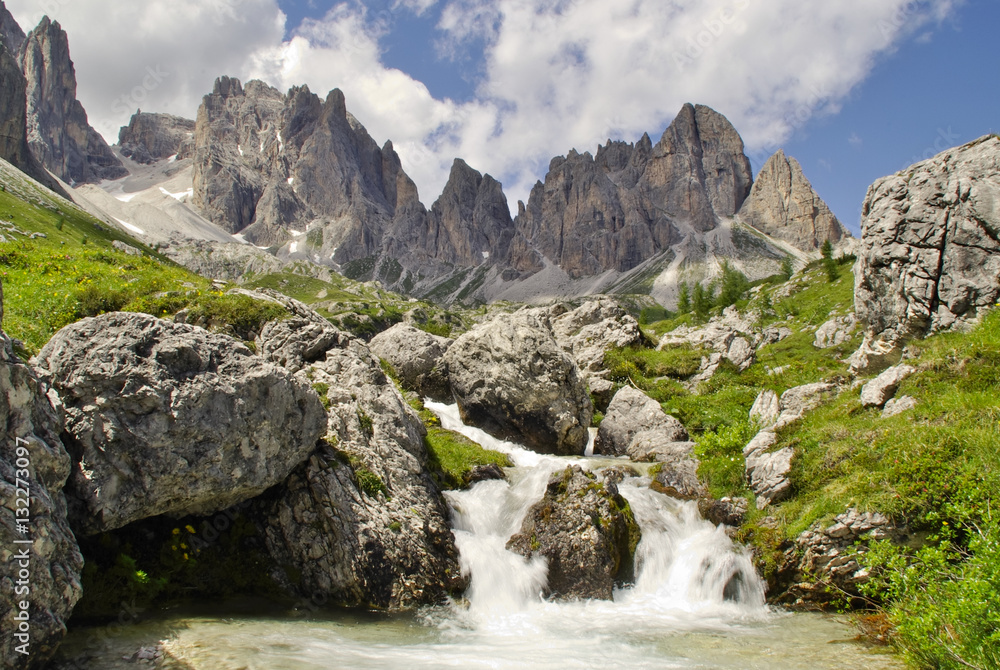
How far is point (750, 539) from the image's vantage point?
15.6 metres

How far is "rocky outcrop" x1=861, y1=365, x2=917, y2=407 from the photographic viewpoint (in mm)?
16938

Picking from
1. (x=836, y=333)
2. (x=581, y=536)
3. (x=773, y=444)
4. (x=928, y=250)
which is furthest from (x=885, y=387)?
(x=836, y=333)

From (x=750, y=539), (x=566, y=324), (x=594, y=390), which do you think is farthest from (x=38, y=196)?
(x=750, y=539)

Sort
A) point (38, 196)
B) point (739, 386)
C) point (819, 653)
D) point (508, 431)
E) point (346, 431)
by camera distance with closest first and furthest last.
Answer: point (819, 653), point (346, 431), point (508, 431), point (739, 386), point (38, 196)

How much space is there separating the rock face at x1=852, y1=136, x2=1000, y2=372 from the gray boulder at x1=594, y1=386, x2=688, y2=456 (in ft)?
28.3

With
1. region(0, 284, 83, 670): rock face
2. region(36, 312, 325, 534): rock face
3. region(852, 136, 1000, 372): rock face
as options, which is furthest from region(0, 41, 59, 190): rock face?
region(852, 136, 1000, 372): rock face

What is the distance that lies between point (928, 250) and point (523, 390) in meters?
18.4

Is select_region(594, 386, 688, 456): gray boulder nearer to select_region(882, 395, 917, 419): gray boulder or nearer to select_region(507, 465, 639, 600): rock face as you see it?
select_region(507, 465, 639, 600): rock face

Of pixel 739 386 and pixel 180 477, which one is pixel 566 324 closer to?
pixel 739 386

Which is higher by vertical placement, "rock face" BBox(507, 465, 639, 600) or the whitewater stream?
"rock face" BBox(507, 465, 639, 600)

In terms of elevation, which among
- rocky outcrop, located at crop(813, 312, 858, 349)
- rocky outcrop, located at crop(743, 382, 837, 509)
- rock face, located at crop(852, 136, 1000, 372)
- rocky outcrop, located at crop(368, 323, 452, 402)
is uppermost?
rocky outcrop, located at crop(813, 312, 858, 349)

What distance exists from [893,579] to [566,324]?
4471cm

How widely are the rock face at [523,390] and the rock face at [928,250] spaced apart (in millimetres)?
13385

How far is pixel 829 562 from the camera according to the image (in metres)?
13.3
